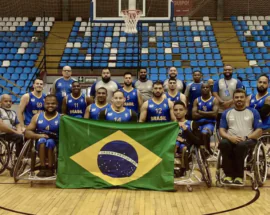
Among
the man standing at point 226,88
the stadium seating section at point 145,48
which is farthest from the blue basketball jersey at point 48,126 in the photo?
the stadium seating section at point 145,48

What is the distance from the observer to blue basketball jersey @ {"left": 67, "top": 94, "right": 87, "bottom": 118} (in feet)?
20.2

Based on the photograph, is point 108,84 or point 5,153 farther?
point 108,84

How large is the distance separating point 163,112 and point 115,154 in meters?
1.02

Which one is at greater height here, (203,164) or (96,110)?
(96,110)

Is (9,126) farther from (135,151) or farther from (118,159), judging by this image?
(135,151)

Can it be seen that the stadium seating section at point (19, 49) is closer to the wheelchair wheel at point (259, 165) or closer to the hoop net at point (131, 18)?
the hoop net at point (131, 18)

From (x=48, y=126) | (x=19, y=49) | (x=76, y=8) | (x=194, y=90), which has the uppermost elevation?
(x=76, y=8)

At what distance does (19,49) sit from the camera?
1395 cm

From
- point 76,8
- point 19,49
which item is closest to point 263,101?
point 19,49

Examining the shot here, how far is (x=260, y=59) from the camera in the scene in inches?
528

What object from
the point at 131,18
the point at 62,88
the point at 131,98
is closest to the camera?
the point at 131,98

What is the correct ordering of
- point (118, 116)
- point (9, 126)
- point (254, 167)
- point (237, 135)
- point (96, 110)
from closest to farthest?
point (254, 167) → point (237, 135) → point (118, 116) → point (96, 110) → point (9, 126)

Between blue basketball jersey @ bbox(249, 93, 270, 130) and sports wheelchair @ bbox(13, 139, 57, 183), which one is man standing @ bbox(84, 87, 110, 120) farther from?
blue basketball jersey @ bbox(249, 93, 270, 130)

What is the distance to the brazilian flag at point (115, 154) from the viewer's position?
4.79 metres
